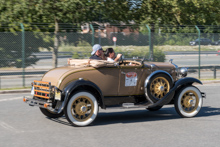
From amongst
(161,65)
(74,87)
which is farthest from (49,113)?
(161,65)

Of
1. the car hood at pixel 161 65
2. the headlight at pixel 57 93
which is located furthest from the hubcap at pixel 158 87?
the headlight at pixel 57 93

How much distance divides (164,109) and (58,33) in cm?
836

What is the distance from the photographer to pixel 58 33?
1738 centimetres

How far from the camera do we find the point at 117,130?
768 centimetres

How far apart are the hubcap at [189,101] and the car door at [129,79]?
1.09 m

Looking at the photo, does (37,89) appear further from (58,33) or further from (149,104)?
(58,33)

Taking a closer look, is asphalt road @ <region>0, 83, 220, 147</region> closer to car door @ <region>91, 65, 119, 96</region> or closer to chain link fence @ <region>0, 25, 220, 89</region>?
car door @ <region>91, 65, 119, 96</region>

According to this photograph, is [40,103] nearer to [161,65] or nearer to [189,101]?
[161,65]

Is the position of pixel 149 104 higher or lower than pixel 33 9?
lower

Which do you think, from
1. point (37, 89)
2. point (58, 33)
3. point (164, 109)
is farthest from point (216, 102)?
point (58, 33)

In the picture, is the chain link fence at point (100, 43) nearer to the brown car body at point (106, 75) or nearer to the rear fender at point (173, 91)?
the brown car body at point (106, 75)

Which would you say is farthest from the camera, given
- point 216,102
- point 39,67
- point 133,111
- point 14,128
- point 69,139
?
point 39,67

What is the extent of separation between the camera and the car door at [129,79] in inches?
336

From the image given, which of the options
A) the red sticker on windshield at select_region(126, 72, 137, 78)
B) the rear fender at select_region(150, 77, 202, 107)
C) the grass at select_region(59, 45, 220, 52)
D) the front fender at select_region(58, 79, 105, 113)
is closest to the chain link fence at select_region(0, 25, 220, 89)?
the grass at select_region(59, 45, 220, 52)
